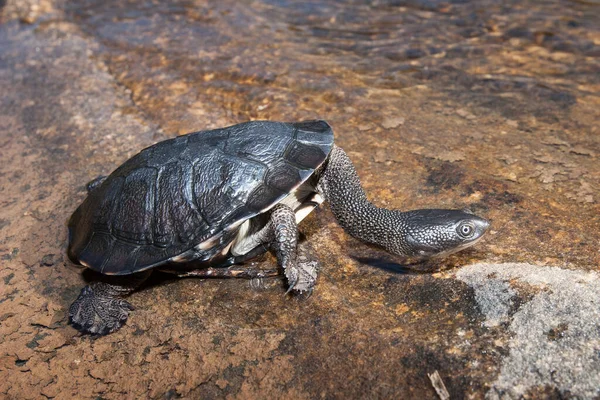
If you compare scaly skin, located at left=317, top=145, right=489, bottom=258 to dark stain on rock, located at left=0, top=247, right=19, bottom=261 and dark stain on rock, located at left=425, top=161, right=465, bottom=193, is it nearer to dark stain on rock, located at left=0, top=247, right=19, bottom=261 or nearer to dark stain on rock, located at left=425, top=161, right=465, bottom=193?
dark stain on rock, located at left=425, top=161, right=465, bottom=193

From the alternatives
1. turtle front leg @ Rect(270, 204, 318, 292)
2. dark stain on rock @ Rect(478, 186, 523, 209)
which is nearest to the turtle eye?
dark stain on rock @ Rect(478, 186, 523, 209)

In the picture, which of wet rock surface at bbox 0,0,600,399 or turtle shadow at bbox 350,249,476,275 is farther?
turtle shadow at bbox 350,249,476,275

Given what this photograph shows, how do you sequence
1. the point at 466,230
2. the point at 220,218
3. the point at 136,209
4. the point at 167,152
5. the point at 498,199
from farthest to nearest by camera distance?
the point at 498,199 → the point at 167,152 → the point at 136,209 → the point at 220,218 → the point at 466,230

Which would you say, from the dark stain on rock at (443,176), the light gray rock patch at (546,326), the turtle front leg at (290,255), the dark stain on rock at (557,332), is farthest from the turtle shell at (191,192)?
the dark stain on rock at (557,332)

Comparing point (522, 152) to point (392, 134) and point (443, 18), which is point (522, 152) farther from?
point (443, 18)

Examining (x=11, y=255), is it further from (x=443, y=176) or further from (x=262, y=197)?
(x=443, y=176)

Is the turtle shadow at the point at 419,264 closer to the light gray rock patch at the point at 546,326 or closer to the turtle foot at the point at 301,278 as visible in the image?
the light gray rock patch at the point at 546,326

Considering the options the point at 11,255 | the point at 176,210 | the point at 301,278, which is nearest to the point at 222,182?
the point at 176,210
